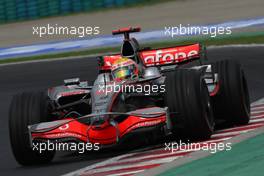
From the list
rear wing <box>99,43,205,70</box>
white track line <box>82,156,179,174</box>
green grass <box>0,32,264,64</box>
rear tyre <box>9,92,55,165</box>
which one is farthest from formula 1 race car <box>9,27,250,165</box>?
green grass <box>0,32,264,64</box>

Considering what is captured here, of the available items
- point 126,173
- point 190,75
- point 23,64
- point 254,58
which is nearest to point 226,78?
point 190,75

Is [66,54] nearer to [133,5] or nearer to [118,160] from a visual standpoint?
[133,5]

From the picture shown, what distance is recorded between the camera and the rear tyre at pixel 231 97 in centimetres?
1291

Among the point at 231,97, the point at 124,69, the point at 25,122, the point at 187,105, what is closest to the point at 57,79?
the point at 124,69

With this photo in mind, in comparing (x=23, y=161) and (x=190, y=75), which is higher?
(x=190, y=75)

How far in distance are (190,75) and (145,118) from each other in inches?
30.6

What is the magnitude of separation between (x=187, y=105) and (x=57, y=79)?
11.2 m

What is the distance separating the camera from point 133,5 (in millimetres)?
38625

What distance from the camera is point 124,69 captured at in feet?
42.9

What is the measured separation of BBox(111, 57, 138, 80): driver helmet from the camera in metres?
13.0

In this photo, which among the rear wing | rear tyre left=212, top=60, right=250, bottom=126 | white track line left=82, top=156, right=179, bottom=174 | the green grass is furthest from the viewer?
the green grass

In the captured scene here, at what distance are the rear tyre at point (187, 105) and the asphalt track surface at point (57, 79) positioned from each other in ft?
3.31

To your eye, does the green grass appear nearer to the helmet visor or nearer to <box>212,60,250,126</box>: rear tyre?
<box>212,60,250,126</box>: rear tyre

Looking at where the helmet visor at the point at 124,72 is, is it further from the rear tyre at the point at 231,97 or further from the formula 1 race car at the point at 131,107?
the rear tyre at the point at 231,97
